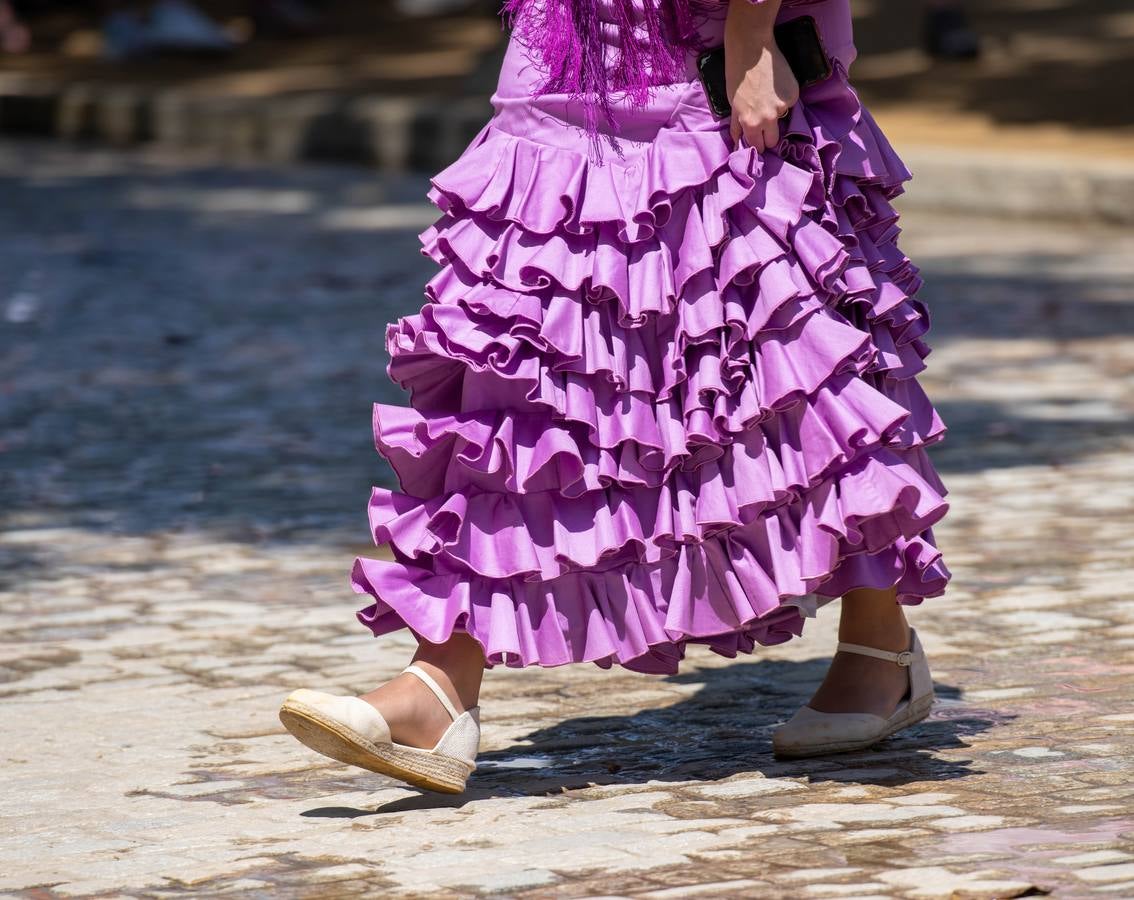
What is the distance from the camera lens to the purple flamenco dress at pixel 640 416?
3334mm

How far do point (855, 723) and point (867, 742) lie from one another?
0.05 meters

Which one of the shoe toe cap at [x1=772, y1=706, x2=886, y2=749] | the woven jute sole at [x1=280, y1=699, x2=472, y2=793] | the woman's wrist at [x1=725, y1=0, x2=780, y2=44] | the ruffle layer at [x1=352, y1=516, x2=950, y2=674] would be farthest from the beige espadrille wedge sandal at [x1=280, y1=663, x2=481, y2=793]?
the woman's wrist at [x1=725, y1=0, x2=780, y2=44]

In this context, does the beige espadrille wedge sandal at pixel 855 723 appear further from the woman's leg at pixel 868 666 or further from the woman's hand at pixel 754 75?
the woman's hand at pixel 754 75

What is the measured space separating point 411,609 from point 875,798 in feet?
2.45

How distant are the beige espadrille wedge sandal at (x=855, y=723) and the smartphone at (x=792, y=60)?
3.08 ft

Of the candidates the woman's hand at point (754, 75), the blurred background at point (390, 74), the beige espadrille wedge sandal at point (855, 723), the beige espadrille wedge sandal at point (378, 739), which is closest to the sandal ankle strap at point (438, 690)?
the beige espadrille wedge sandal at point (378, 739)

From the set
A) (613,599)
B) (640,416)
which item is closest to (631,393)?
(640,416)

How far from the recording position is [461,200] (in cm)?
346

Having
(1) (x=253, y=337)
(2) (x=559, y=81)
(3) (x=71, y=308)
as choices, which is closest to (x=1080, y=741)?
(2) (x=559, y=81)

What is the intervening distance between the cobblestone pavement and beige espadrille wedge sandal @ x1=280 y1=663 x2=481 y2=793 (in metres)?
0.07

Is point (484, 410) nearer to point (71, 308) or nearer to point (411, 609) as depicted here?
point (411, 609)

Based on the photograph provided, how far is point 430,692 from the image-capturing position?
341cm

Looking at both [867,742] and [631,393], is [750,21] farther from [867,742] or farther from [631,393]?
[867,742]

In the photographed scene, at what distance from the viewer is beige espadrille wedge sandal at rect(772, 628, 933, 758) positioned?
3.60 m
